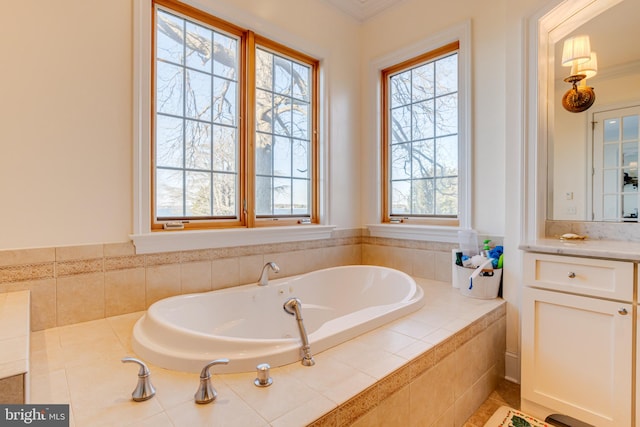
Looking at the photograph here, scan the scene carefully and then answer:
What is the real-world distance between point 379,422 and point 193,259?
4.45 feet

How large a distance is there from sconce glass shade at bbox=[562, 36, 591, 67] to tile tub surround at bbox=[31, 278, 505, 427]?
1608mm

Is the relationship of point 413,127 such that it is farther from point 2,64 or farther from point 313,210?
point 2,64

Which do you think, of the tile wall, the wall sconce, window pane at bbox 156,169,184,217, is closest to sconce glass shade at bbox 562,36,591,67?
the wall sconce

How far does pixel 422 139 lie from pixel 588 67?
1.09m

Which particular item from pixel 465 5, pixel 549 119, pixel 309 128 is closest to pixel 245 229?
pixel 309 128

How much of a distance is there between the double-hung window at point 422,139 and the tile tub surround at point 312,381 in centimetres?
104

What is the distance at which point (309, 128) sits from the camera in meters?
2.71

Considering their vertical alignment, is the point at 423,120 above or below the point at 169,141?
above

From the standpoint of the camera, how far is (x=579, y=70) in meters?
1.92

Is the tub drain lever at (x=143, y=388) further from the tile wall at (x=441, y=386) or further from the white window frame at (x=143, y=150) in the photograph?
the white window frame at (x=143, y=150)

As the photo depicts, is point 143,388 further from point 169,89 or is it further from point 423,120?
point 423,120

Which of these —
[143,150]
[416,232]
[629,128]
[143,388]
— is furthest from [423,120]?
[143,388]

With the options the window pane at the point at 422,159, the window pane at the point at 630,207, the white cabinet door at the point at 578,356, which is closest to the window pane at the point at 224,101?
the window pane at the point at 422,159

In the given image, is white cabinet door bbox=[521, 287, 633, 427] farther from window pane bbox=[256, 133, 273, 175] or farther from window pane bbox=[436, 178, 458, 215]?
window pane bbox=[256, 133, 273, 175]
